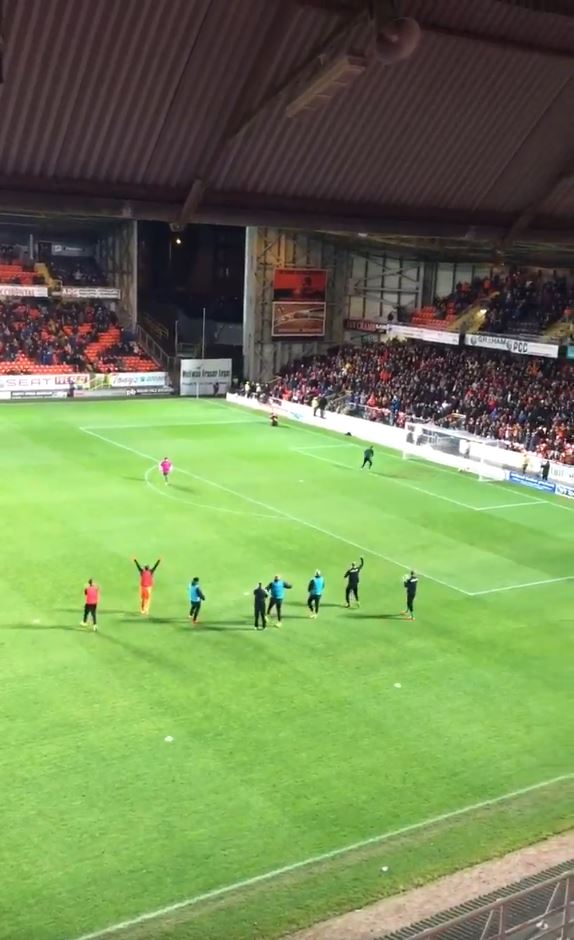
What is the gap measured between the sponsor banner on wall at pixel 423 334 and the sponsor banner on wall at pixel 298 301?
19.5 feet

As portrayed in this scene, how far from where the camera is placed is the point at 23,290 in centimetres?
5819

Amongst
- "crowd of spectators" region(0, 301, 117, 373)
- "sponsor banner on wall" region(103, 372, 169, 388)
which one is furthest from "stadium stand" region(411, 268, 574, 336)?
"crowd of spectators" region(0, 301, 117, 373)

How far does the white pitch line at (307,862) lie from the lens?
10.9 meters

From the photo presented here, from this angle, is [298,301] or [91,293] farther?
[298,301]

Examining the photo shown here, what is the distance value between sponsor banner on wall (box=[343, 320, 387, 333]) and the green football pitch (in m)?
29.2

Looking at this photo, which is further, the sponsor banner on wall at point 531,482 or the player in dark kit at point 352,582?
the sponsor banner on wall at point 531,482

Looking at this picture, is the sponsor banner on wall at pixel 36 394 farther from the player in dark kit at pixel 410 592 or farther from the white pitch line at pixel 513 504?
the player in dark kit at pixel 410 592

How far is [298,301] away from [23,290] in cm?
1705

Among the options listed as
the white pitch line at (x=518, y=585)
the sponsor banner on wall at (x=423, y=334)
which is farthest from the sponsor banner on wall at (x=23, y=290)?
the white pitch line at (x=518, y=585)

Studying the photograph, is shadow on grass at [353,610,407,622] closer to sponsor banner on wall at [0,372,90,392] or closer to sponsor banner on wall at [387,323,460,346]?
sponsor banner on wall at [387,323,460,346]

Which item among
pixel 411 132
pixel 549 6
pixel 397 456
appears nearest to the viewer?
pixel 549 6

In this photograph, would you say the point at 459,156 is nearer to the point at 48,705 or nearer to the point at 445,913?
the point at 445,913

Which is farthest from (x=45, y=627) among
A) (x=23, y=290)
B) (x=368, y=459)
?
(x=23, y=290)

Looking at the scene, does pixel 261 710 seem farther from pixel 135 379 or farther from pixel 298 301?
pixel 298 301
